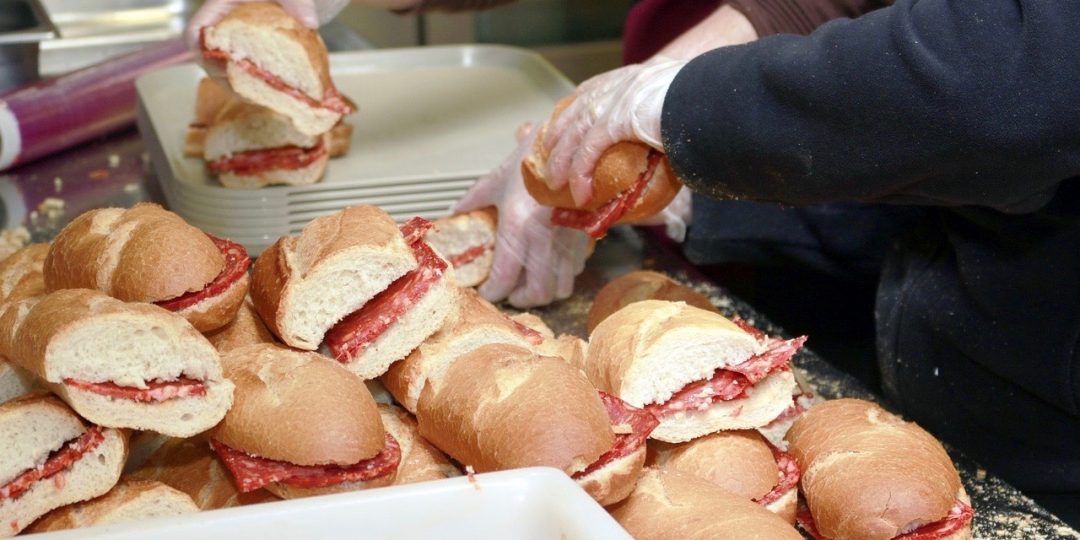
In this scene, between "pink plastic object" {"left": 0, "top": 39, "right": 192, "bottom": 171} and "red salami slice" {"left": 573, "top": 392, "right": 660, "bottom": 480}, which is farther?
"pink plastic object" {"left": 0, "top": 39, "right": 192, "bottom": 171}

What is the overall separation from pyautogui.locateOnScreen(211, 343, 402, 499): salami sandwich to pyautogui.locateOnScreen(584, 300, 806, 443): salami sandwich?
351mm

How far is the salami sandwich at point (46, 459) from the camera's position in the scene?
1.32 meters

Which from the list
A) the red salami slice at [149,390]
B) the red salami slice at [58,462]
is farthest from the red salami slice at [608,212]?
the red salami slice at [58,462]

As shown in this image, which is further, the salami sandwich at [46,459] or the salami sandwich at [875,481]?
the salami sandwich at [875,481]

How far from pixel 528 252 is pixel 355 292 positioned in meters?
0.75

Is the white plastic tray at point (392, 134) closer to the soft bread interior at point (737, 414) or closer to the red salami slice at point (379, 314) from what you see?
the red salami slice at point (379, 314)

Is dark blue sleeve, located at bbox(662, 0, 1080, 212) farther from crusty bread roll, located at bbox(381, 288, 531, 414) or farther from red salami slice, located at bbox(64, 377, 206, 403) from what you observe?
red salami slice, located at bbox(64, 377, 206, 403)

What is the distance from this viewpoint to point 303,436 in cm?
137

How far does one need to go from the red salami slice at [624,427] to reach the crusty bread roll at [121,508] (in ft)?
1.67

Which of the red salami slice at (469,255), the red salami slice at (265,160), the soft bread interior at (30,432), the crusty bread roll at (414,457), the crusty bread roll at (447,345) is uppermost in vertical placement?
the soft bread interior at (30,432)

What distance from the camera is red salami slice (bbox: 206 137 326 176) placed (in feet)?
8.50

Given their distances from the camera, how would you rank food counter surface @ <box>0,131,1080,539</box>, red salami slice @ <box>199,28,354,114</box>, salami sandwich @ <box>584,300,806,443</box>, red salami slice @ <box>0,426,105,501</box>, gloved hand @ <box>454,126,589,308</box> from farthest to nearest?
1. red salami slice @ <box>199,28,354,114</box>
2. gloved hand @ <box>454,126,589,308</box>
3. food counter surface @ <box>0,131,1080,539</box>
4. salami sandwich @ <box>584,300,806,443</box>
5. red salami slice @ <box>0,426,105,501</box>

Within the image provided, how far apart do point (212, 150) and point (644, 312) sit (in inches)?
54.9

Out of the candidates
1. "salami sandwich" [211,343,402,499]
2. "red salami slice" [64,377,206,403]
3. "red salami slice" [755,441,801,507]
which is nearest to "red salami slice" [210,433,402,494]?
"salami sandwich" [211,343,402,499]
